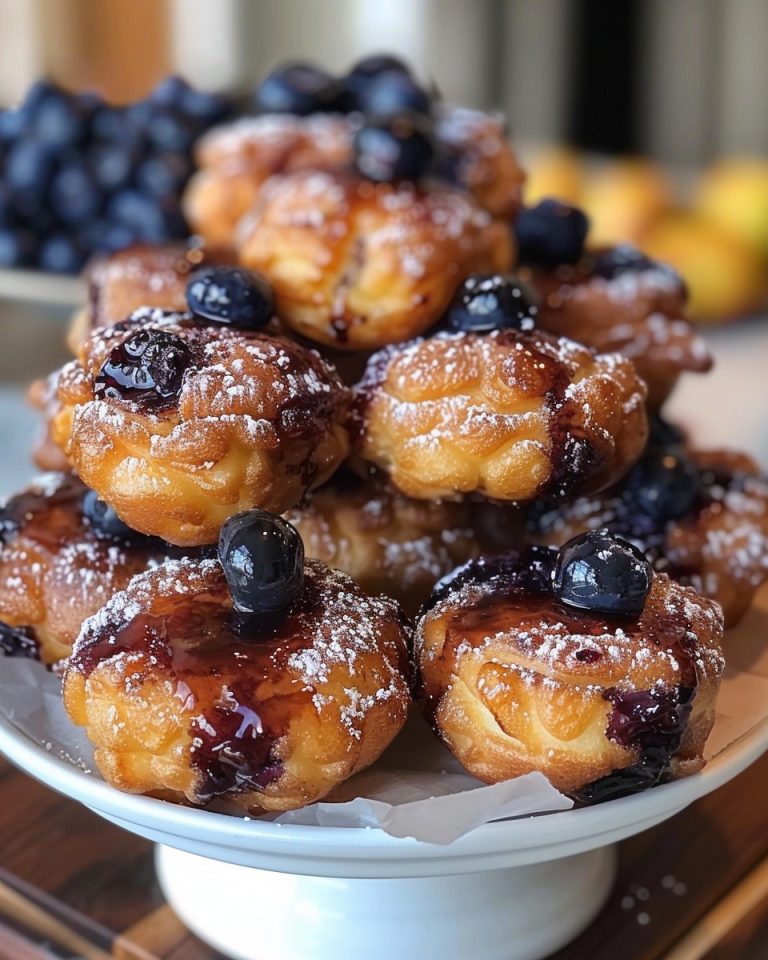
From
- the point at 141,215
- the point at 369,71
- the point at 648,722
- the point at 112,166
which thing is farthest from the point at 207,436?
the point at 112,166

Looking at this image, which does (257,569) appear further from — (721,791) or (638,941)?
(721,791)

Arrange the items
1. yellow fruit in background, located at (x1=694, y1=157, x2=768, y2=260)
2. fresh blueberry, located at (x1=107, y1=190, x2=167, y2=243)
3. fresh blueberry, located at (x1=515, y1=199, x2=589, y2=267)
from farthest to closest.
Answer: yellow fruit in background, located at (x1=694, y1=157, x2=768, y2=260) < fresh blueberry, located at (x1=107, y1=190, x2=167, y2=243) < fresh blueberry, located at (x1=515, y1=199, x2=589, y2=267)

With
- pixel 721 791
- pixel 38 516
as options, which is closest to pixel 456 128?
pixel 38 516

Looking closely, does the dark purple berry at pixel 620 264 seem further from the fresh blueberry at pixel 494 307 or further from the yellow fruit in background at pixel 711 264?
the yellow fruit in background at pixel 711 264

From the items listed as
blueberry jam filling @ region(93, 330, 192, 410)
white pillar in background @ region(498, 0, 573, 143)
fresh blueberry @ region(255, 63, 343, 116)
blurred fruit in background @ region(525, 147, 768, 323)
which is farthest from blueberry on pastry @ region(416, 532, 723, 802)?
white pillar in background @ region(498, 0, 573, 143)

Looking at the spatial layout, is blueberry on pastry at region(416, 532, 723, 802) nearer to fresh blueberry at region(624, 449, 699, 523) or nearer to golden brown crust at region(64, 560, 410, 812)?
golden brown crust at region(64, 560, 410, 812)

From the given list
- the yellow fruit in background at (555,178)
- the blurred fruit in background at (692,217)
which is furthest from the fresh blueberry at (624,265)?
the yellow fruit in background at (555,178)
